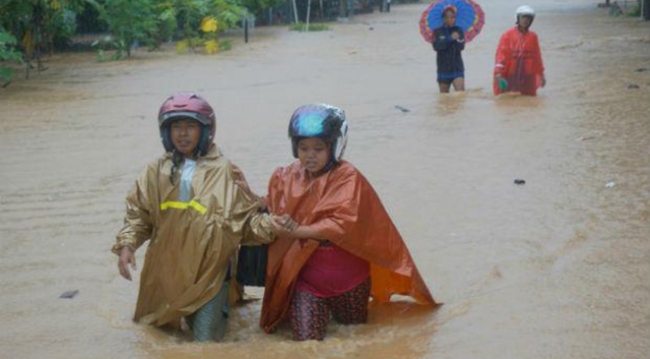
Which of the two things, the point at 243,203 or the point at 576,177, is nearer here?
the point at 243,203

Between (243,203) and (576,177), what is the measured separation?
4.38 m

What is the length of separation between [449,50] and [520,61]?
1.01 meters

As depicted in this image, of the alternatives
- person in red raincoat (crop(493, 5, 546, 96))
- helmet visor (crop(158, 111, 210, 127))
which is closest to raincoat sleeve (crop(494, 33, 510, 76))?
person in red raincoat (crop(493, 5, 546, 96))

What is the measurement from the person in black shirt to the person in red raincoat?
0.63 meters

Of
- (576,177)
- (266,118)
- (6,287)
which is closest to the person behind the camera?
(6,287)

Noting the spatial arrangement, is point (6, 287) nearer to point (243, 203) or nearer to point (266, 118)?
point (243, 203)

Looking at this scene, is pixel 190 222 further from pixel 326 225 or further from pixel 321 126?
pixel 321 126

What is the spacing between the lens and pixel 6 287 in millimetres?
5891

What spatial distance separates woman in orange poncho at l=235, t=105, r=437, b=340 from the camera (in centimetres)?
476

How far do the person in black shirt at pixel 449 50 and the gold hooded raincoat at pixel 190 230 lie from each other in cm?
951

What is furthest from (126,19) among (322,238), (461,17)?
(322,238)

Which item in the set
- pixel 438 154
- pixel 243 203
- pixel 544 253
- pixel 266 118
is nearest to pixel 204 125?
pixel 243 203

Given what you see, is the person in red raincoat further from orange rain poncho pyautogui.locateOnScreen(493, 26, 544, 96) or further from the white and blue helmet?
the white and blue helmet

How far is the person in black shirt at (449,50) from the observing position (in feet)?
46.0
